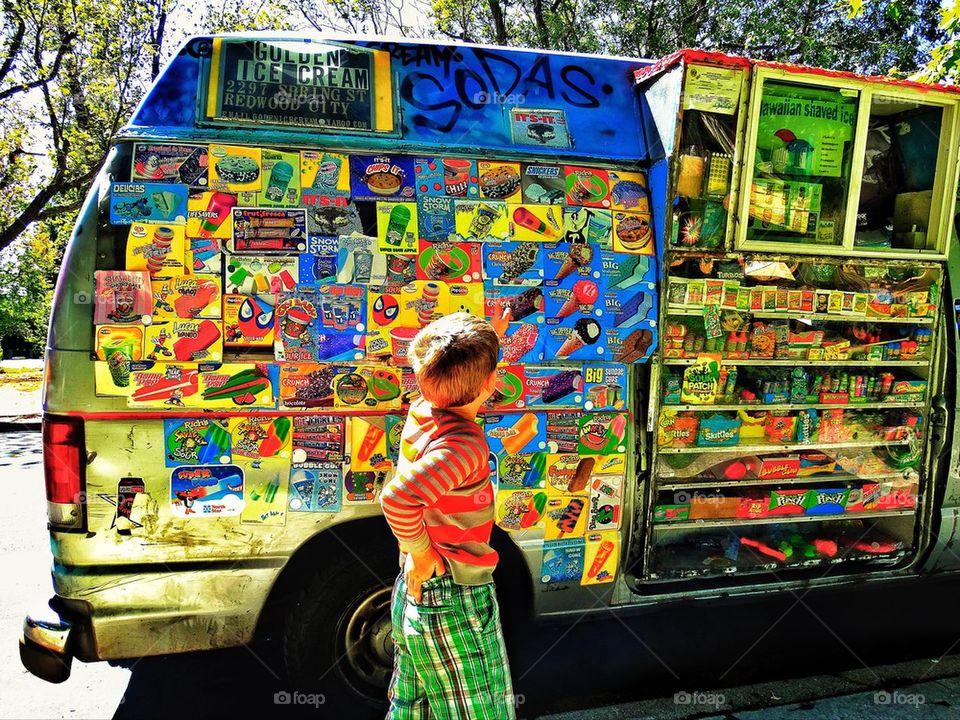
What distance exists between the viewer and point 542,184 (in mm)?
3002

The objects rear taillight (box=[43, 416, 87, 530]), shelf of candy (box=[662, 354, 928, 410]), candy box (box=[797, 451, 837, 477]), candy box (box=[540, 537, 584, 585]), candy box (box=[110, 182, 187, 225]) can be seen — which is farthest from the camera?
candy box (box=[797, 451, 837, 477])

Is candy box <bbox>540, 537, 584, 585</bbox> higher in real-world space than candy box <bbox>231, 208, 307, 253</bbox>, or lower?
lower

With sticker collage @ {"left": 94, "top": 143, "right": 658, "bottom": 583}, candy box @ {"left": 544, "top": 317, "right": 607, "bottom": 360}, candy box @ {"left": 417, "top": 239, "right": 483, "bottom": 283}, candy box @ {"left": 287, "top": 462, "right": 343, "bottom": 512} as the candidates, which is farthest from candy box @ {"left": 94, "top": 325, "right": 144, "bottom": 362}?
candy box @ {"left": 544, "top": 317, "right": 607, "bottom": 360}

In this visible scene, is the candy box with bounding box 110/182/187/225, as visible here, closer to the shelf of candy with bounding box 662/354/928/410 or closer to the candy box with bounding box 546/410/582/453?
the candy box with bounding box 546/410/582/453

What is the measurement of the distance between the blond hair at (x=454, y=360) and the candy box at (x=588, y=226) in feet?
3.78

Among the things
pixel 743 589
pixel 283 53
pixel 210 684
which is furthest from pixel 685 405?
pixel 210 684

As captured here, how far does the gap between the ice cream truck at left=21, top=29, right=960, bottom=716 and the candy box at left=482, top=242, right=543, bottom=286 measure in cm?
1

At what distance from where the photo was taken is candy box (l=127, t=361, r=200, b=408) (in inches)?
100

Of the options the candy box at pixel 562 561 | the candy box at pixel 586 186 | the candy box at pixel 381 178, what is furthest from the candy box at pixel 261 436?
the candy box at pixel 586 186

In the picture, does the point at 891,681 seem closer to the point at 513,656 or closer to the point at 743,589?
the point at 743,589

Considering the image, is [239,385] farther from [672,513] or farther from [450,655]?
[672,513]

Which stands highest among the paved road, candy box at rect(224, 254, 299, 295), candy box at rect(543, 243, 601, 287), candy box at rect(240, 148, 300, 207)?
candy box at rect(240, 148, 300, 207)

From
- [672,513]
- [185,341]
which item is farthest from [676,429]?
[185,341]

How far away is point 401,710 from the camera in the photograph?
81.6 inches
